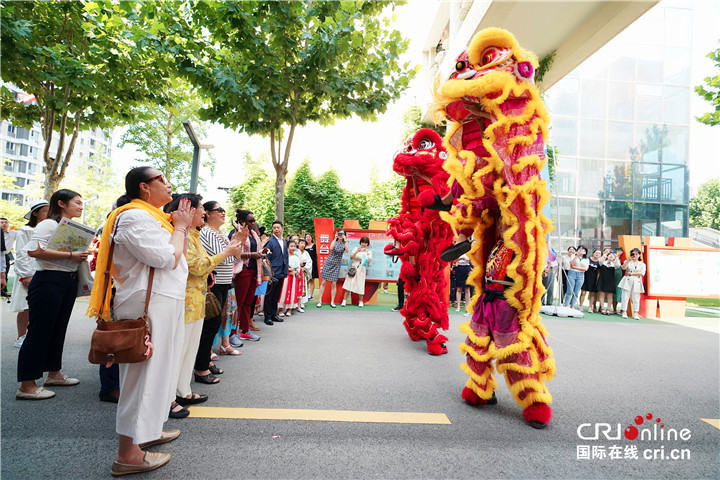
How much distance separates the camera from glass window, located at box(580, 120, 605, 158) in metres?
16.1

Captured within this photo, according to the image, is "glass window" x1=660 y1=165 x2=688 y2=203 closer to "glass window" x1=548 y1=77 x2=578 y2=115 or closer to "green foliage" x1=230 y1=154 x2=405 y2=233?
"glass window" x1=548 y1=77 x2=578 y2=115

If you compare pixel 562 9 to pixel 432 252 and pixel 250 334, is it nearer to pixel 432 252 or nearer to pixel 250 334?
pixel 432 252

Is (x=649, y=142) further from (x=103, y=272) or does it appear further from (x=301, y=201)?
(x=103, y=272)

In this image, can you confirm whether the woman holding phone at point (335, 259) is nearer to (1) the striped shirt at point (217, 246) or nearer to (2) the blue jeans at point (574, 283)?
(1) the striped shirt at point (217, 246)

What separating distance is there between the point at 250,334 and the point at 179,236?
142 inches

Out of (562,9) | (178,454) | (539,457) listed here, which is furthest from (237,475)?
(562,9)

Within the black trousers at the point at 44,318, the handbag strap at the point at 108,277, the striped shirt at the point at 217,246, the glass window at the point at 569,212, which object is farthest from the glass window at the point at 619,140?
the black trousers at the point at 44,318

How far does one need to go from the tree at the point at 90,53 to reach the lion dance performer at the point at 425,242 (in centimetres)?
465

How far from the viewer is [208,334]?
3289 millimetres

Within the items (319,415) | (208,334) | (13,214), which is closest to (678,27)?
(319,415)

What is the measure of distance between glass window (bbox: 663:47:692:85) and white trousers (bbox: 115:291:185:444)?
69.0ft

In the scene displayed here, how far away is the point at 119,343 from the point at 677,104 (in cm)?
2123

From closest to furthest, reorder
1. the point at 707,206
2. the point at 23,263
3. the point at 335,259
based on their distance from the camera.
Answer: the point at 23,263, the point at 335,259, the point at 707,206

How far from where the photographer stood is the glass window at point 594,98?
16.2m
